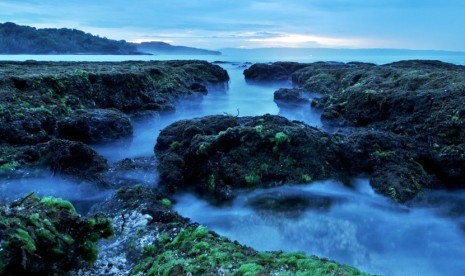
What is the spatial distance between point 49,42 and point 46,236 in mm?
130884

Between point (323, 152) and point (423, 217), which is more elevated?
point (323, 152)

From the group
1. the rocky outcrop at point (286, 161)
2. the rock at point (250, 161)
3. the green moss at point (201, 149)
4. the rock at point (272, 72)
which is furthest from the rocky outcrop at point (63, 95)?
the rock at point (272, 72)

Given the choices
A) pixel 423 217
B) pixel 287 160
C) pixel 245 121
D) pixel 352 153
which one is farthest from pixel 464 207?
pixel 245 121

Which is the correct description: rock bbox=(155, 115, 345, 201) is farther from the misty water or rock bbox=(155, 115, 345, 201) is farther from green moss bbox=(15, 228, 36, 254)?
green moss bbox=(15, 228, 36, 254)

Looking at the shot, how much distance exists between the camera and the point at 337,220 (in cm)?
974

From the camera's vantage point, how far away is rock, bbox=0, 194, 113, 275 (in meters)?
5.05

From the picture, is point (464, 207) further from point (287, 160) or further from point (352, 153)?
point (287, 160)

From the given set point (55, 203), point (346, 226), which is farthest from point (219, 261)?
point (346, 226)

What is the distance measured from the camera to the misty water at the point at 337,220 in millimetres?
8266

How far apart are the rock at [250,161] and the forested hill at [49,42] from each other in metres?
118

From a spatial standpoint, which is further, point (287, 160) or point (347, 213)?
point (287, 160)

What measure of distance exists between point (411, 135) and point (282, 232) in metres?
7.39

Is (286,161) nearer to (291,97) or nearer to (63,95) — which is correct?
(63,95)

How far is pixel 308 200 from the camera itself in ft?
34.1
